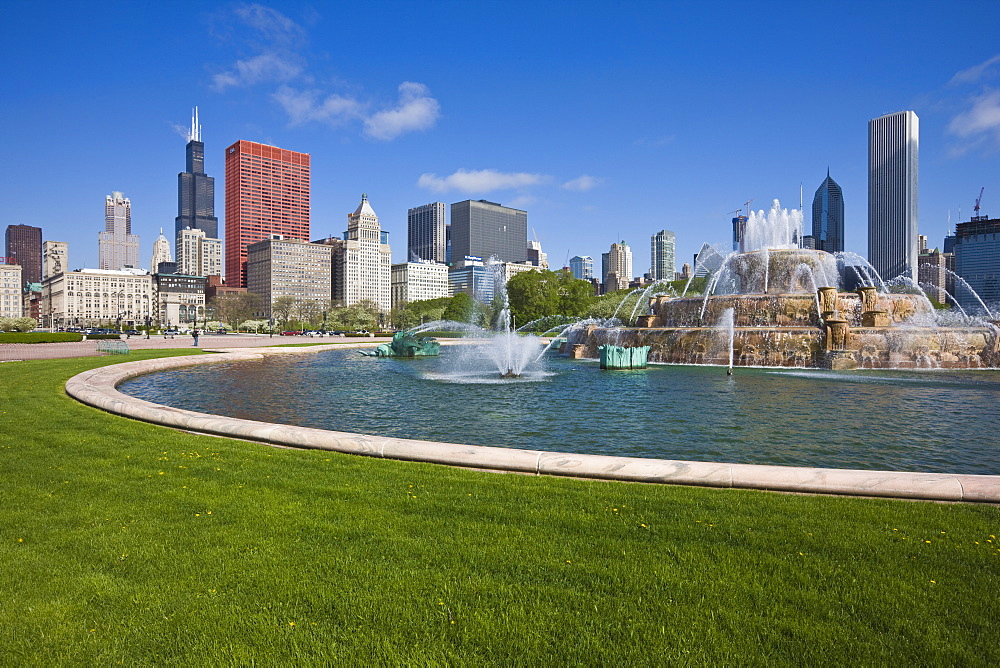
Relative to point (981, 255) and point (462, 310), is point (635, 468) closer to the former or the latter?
point (462, 310)

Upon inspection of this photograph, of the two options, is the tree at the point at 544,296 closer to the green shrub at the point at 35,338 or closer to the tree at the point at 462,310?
the tree at the point at 462,310

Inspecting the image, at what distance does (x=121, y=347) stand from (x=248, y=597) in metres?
34.4

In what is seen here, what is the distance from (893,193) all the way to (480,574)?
762ft

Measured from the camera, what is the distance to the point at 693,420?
38.6ft

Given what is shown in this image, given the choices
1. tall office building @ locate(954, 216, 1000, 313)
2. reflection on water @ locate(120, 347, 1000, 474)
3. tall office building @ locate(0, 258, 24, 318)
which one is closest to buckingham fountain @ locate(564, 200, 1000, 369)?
reflection on water @ locate(120, 347, 1000, 474)

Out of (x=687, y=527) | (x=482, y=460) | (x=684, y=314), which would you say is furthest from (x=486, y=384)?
(x=684, y=314)

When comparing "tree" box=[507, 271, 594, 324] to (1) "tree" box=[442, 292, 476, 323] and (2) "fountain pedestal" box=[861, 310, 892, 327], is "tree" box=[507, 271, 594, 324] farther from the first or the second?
(2) "fountain pedestal" box=[861, 310, 892, 327]

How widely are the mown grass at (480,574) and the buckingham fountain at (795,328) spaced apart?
20098 mm

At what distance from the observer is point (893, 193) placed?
190625mm

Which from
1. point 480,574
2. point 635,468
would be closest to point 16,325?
point 635,468

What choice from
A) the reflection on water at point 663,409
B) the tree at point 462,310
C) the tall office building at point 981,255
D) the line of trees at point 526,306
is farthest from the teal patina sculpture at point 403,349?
the tall office building at point 981,255

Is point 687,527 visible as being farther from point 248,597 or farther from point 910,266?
point 910,266

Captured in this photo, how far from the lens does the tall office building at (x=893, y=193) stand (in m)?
185

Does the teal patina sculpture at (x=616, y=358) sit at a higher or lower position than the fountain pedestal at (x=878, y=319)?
lower
